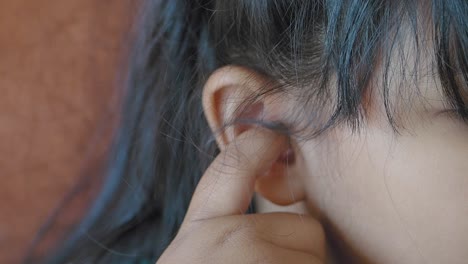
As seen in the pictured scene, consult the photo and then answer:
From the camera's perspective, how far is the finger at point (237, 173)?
656 mm

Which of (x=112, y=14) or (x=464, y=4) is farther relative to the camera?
(x=112, y=14)

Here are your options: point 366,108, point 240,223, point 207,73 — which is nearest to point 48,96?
point 207,73

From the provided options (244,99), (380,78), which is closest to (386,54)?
(380,78)

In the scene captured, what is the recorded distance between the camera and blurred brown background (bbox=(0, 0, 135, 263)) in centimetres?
91

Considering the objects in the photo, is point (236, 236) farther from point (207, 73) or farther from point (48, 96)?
point (48, 96)

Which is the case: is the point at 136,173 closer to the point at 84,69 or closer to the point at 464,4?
the point at 84,69

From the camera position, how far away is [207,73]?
2.43ft

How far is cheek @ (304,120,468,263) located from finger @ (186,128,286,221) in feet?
0.16

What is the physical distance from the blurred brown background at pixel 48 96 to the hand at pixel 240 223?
32 centimetres

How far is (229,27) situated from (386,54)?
0.70 ft

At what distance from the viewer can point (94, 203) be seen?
910 mm

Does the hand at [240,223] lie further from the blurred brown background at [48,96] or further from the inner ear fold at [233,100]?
the blurred brown background at [48,96]

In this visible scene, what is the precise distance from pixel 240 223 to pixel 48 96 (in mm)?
435

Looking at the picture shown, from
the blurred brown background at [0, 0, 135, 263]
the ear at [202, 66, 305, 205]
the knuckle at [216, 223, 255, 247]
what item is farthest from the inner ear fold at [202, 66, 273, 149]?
the blurred brown background at [0, 0, 135, 263]
